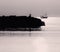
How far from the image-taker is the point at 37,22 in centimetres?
1580

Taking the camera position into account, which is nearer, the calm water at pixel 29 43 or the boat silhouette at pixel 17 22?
the calm water at pixel 29 43

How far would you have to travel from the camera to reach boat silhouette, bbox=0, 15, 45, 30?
602 inches

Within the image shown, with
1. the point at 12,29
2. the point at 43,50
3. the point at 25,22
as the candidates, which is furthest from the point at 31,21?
the point at 43,50

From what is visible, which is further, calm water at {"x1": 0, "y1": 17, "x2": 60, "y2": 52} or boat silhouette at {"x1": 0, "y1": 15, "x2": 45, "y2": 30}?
boat silhouette at {"x1": 0, "y1": 15, "x2": 45, "y2": 30}

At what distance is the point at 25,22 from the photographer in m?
15.4

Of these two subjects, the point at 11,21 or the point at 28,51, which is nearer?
the point at 28,51

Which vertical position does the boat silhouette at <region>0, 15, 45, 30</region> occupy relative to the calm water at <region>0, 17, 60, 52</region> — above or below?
above

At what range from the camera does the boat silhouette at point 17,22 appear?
15281 mm

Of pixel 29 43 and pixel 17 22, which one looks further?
pixel 17 22

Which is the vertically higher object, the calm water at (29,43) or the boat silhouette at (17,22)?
the boat silhouette at (17,22)

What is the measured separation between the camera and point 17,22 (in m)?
15.6

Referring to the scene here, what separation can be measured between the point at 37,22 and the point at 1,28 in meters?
2.47

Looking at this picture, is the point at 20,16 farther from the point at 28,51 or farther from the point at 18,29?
the point at 28,51

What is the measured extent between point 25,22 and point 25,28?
42 centimetres
